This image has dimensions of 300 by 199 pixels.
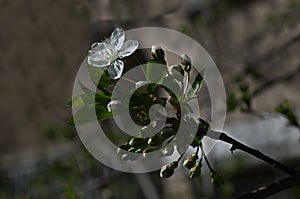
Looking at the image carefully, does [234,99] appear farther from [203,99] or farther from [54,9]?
[54,9]

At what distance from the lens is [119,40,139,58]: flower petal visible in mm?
852

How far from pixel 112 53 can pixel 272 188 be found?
293 mm

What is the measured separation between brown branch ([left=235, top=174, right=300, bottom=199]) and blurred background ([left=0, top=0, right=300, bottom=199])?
50.7 inches

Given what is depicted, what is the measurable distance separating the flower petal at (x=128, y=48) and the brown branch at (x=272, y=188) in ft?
0.82

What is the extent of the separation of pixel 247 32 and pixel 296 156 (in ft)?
3.79

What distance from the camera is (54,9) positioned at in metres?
3.23

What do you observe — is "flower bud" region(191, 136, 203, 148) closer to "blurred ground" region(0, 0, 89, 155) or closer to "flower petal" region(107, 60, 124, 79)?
"flower petal" region(107, 60, 124, 79)

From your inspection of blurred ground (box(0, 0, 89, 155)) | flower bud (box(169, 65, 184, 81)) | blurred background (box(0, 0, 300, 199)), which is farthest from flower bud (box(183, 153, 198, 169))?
blurred ground (box(0, 0, 89, 155))

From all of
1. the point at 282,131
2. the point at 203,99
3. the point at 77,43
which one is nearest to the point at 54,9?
the point at 77,43

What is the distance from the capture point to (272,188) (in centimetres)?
86

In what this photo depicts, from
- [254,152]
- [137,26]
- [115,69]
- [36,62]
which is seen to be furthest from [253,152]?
[36,62]

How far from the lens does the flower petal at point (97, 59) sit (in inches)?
Result: 32.9

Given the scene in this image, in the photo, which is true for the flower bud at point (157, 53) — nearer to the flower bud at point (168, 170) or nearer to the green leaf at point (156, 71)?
the green leaf at point (156, 71)

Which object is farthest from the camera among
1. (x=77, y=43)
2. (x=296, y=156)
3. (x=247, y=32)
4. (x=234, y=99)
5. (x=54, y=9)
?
(x=247, y=32)
